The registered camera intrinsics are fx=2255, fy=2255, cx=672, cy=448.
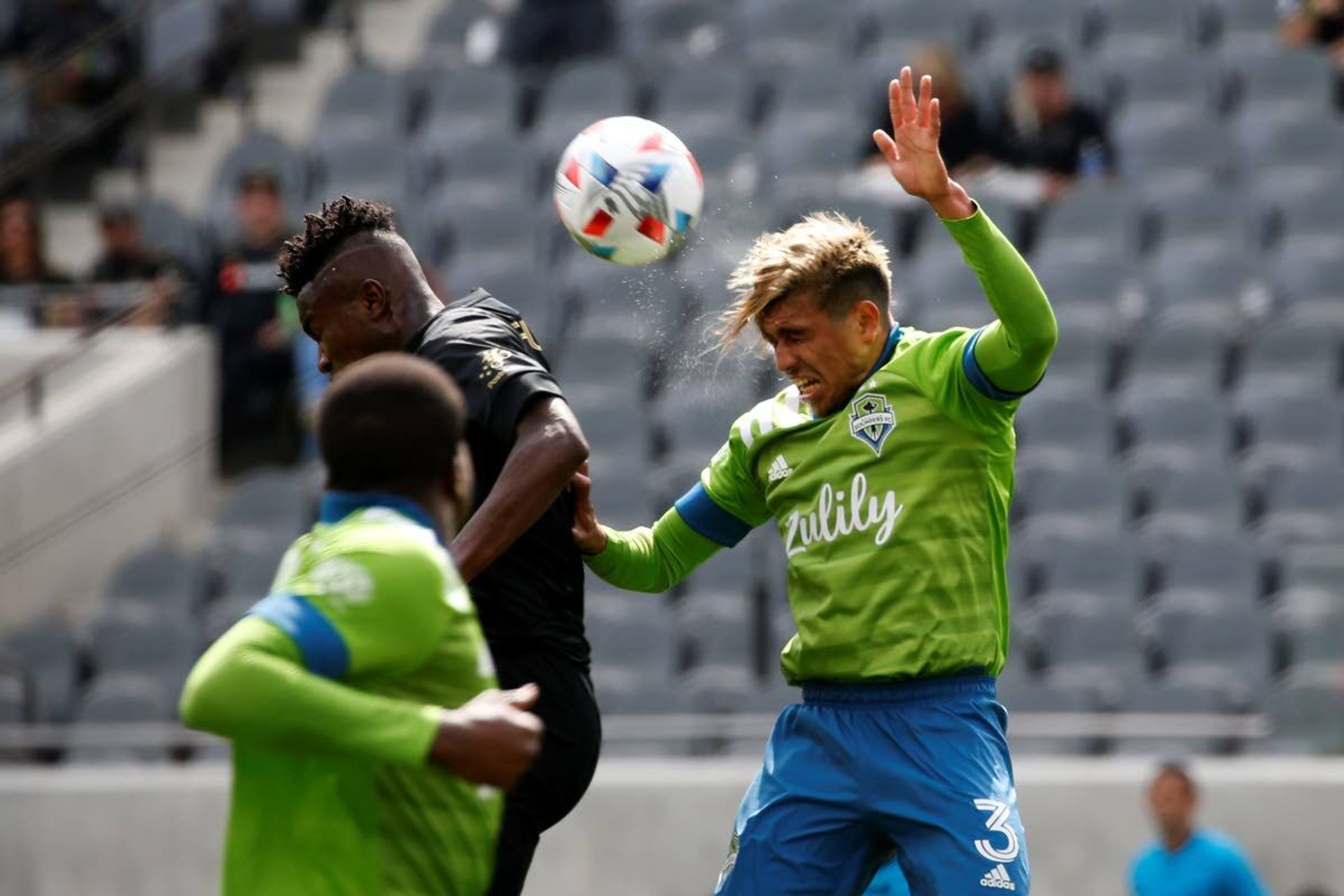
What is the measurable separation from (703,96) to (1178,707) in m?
5.44

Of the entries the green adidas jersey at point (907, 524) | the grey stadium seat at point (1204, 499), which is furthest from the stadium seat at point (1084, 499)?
the green adidas jersey at point (907, 524)

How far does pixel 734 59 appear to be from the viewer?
1491 cm

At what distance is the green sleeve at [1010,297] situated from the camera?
4.85 m

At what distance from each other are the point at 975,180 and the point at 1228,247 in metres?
1.49

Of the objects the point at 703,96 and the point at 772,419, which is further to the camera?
the point at 703,96

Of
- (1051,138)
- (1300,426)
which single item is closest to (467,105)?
(1051,138)

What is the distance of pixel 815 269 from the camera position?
206 inches

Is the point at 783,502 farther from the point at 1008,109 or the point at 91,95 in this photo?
the point at 91,95

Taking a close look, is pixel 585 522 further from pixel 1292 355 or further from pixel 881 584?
pixel 1292 355

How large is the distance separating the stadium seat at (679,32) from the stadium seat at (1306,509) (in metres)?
5.33

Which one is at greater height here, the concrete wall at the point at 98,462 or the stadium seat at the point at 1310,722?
the concrete wall at the point at 98,462

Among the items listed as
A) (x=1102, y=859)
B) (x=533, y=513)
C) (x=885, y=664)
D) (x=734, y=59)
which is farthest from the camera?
(x=734, y=59)

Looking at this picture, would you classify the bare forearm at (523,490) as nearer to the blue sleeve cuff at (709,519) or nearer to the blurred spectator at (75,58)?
the blue sleeve cuff at (709,519)

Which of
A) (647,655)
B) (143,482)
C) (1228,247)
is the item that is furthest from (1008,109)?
(143,482)
